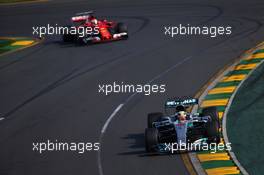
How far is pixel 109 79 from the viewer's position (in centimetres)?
3184

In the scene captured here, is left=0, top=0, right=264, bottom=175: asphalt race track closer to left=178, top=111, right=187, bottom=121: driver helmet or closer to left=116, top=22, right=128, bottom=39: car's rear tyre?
left=116, top=22, right=128, bottom=39: car's rear tyre

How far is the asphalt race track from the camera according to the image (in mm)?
22375

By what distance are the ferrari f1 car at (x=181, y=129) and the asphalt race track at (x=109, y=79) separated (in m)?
0.51

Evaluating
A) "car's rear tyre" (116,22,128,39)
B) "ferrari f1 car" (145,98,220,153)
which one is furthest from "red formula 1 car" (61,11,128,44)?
"ferrari f1 car" (145,98,220,153)

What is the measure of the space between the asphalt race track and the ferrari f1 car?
514mm

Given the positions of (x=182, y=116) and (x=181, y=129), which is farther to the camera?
(x=182, y=116)

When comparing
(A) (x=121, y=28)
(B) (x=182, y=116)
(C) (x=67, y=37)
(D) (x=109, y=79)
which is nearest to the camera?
(B) (x=182, y=116)

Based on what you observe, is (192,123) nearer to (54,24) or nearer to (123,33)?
(123,33)

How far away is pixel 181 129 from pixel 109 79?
1013cm

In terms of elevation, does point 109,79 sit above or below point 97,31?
below

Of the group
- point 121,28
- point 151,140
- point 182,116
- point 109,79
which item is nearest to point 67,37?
point 121,28

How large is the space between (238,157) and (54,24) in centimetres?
2860

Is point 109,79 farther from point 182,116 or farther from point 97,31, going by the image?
point 182,116

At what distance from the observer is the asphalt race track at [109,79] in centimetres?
2238
